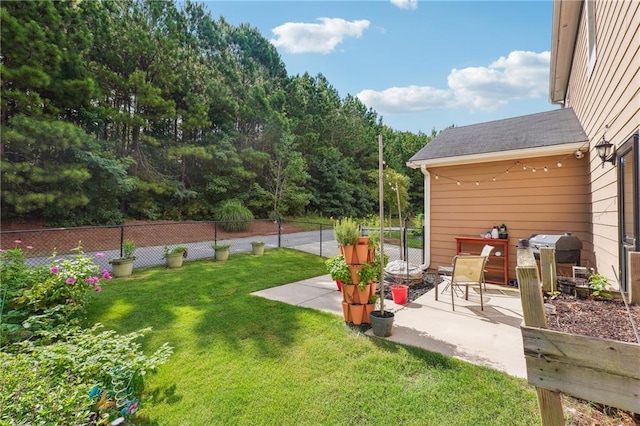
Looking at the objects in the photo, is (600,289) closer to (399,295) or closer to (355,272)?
(355,272)

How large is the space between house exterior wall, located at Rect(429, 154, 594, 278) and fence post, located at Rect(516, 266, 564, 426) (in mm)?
4355

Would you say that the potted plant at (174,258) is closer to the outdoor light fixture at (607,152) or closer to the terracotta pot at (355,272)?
the terracotta pot at (355,272)

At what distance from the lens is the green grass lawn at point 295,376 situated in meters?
1.99

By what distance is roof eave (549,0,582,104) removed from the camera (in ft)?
16.0

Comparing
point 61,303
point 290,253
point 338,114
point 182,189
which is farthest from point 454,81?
point 338,114

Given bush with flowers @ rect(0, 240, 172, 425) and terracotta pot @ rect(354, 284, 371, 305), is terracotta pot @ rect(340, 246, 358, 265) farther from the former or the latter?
bush with flowers @ rect(0, 240, 172, 425)

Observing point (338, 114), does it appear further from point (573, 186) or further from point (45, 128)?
point (573, 186)

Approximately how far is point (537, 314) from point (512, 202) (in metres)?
4.92

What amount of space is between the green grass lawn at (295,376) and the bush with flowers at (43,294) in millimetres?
487

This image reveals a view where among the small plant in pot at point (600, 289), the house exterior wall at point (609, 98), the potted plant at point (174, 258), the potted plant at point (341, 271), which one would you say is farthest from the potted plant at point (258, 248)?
the small plant in pot at point (600, 289)

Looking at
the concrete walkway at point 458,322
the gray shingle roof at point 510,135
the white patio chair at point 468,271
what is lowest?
the concrete walkway at point 458,322

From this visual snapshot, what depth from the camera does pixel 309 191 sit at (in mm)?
20375

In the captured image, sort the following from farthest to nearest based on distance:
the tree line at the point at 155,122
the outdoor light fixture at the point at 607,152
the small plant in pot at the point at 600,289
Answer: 1. the tree line at the point at 155,122
2. the outdoor light fixture at the point at 607,152
3. the small plant in pot at the point at 600,289

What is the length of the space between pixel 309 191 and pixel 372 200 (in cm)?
707
